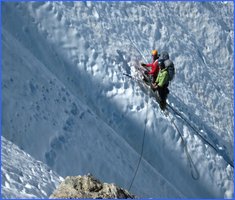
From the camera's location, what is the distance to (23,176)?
15.9 m

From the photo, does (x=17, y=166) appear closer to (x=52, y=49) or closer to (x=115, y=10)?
(x=52, y=49)

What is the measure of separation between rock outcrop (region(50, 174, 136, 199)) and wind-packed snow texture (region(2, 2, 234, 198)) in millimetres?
5025

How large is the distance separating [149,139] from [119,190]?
32.6 feet

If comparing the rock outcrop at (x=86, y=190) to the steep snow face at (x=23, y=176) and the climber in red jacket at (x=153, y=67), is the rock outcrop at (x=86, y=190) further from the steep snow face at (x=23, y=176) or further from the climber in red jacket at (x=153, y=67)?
the climber in red jacket at (x=153, y=67)

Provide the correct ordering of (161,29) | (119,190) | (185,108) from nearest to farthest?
(119,190), (185,108), (161,29)

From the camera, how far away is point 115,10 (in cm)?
2273

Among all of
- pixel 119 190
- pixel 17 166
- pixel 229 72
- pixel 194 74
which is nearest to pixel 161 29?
pixel 194 74

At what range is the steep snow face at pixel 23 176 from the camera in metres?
15.0

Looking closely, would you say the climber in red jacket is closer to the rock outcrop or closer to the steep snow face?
the steep snow face

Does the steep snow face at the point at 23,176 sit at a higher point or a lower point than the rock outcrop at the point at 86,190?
lower

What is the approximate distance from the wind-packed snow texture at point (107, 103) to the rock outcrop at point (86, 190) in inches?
198

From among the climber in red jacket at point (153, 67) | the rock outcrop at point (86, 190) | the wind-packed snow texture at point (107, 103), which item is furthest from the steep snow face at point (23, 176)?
the rock outcrop at point (86, 190)

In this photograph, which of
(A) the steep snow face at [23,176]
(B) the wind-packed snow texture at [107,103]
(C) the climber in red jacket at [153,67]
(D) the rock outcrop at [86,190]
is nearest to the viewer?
(D) the rock outcrop at [86,190]

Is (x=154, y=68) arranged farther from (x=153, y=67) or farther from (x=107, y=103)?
(x=107, y=103)
